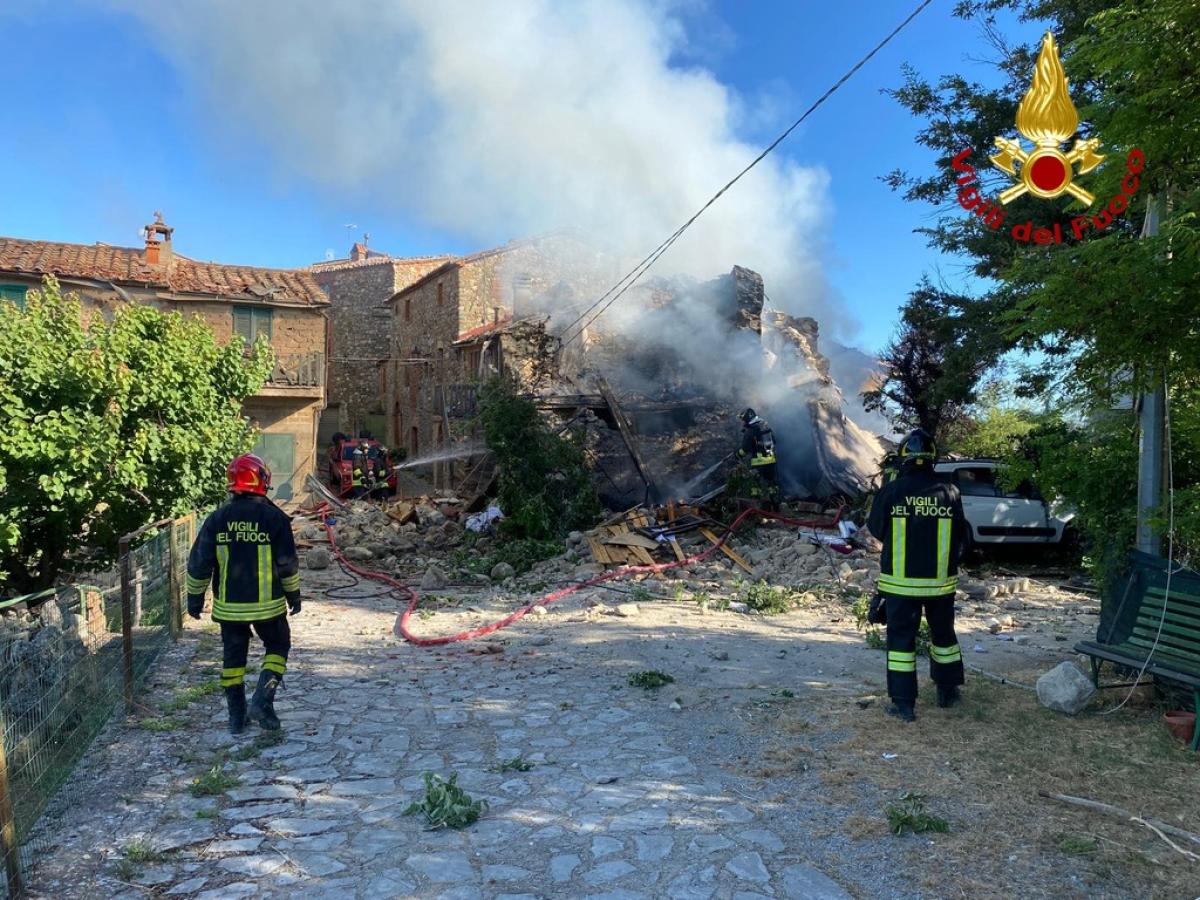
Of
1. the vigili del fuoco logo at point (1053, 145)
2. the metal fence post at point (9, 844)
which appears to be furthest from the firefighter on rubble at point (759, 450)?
the metal fence post at point (9, 844)

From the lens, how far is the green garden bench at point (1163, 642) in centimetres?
487

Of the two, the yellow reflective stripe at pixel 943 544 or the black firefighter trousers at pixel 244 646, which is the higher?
the yellow reflective stripe at pixel 943 544

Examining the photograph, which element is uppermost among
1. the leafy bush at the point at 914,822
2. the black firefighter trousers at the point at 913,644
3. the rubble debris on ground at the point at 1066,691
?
the black firefighter trousers at the point at 913,644

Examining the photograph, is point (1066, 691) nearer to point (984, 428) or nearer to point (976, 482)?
point (976, 482)

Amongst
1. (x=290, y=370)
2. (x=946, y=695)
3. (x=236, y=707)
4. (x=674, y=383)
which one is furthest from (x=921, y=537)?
(x=290, y=370)

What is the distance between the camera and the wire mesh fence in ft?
12.4

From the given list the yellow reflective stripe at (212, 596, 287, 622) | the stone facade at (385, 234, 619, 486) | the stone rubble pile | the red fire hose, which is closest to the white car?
the stone rubble pile

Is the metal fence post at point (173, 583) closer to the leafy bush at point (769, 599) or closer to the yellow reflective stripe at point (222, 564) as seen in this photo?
the yellow reflective stripe at point (222, 564)

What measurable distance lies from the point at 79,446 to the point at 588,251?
17.4 metres

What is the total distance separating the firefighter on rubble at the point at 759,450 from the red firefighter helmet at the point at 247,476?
9347 millimetres

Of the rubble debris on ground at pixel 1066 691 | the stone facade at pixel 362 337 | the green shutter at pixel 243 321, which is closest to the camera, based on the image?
the rubble debris on ground at pixel 1066 691

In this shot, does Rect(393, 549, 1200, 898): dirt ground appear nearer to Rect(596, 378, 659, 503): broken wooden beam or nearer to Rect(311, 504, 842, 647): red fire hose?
Rect(311, 504, 842, 647): red fire hose

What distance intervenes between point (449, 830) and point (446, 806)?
0.39ft

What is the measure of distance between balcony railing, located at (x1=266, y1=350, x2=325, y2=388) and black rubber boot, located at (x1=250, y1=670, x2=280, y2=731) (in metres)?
19.6
